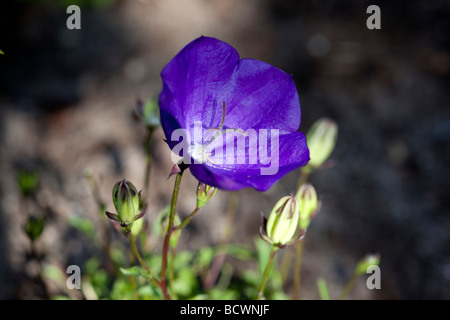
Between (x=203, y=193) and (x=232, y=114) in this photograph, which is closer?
(x=203, y=193)

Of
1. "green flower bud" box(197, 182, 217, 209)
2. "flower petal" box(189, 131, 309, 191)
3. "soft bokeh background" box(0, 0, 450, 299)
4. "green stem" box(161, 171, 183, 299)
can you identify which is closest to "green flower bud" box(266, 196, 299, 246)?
"flower petal" box(189, 131, 309, 191)

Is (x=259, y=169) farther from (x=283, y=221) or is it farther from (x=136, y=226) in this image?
(x=136, y=226)

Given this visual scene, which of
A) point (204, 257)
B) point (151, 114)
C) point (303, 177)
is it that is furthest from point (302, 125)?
point (151, 114)

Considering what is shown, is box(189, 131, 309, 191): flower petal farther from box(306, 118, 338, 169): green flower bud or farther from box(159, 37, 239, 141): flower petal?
box(306, 118, 338, 169): green flower bud

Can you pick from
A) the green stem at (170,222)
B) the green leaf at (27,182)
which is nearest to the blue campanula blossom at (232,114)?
the green stem at (170,222)

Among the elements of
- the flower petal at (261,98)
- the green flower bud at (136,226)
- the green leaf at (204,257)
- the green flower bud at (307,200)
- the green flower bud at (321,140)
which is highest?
the flower petal at (261,98)

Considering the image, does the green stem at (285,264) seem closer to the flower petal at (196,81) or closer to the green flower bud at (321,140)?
the green flower bud at (321,140)
